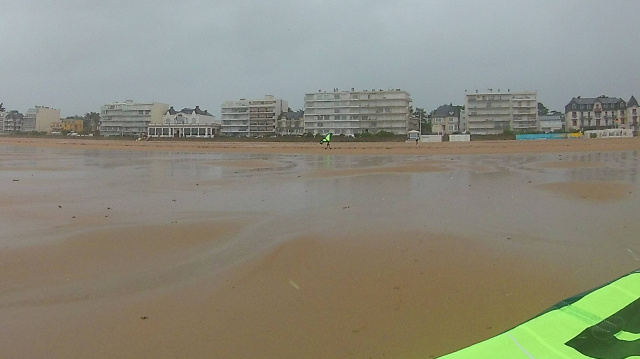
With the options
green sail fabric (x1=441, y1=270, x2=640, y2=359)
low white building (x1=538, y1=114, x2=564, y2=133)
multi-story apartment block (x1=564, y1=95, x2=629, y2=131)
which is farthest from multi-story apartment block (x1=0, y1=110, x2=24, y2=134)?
green sail fabric (x1=441, y1=270, x2=640, y2=359)

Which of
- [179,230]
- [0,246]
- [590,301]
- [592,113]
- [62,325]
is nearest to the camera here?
[590,301]

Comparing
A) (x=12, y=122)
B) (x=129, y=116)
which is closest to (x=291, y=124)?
(x=129, y=116)

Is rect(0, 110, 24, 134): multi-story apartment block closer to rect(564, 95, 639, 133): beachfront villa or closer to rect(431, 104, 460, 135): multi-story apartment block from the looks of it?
rect(431, 104, 460, 135): multi-story apartment block

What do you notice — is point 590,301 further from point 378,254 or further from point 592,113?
point 592,113

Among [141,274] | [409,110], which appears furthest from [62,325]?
[409,110]

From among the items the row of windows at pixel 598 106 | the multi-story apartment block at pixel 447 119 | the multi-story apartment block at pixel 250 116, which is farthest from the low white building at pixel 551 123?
the multi-story apartment block at pixel 250 116

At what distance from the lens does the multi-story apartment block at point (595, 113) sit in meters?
101

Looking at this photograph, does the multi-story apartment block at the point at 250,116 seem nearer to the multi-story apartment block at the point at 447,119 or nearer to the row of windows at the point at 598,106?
the multi-story apartment block at the point at 447,119

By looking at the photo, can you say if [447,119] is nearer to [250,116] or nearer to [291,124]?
[291,124]

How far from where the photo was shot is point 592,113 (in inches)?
4080

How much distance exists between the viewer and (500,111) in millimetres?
110438

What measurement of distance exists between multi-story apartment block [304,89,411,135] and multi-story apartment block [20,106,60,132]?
295 ft

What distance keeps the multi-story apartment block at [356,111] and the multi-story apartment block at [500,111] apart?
15485 millimetres

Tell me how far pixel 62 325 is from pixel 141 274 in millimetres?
1304
